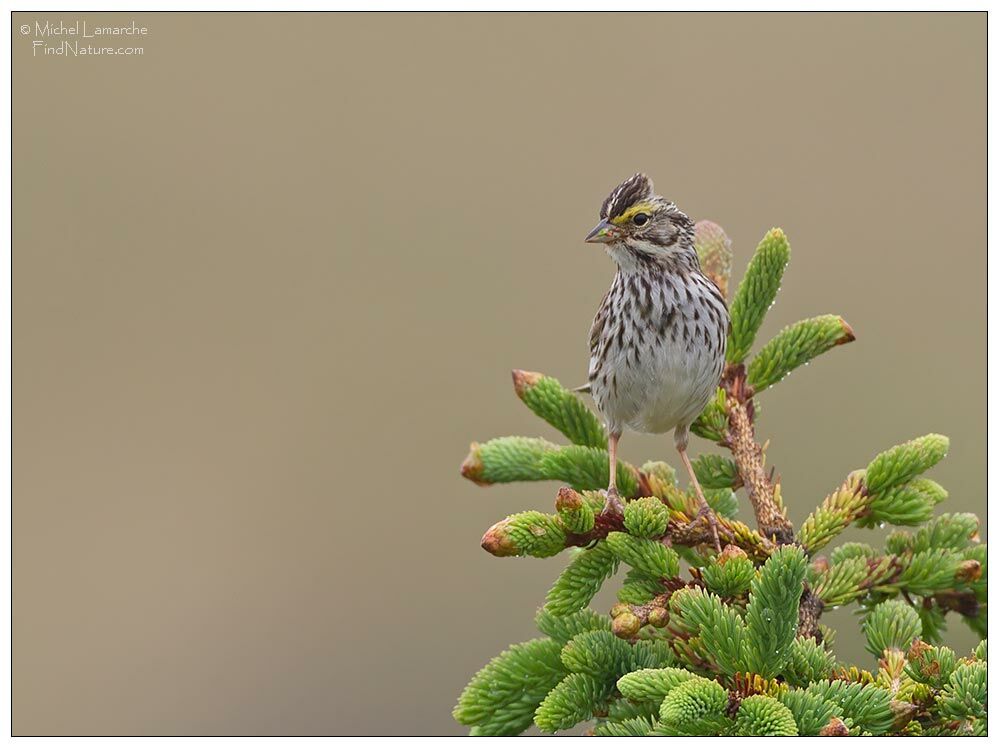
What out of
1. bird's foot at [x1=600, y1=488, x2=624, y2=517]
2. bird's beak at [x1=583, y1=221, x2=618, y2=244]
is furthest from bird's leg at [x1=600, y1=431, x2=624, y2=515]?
bird's beak at [x1=583, y1=221, x2=618, y2=244]

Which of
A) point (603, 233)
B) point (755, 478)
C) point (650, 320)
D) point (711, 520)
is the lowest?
point (711, 520)

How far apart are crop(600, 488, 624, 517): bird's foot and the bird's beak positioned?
96cm

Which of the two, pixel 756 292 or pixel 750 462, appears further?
pixel 756 292

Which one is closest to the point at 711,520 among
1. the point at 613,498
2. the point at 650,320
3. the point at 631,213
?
the point at 613,498

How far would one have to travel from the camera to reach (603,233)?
3.17 metres

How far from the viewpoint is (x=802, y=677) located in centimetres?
194

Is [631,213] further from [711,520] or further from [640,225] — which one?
[711,520]

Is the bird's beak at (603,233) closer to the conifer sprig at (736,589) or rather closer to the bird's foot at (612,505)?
the conifer sprig at (736,589)

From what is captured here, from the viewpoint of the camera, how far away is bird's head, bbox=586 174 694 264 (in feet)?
10.4

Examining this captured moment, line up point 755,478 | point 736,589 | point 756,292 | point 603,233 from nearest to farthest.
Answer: point 736,589, point 755,478, point 756,292, point 603,233

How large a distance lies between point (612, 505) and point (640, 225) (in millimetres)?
1206

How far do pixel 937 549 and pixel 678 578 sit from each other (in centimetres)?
67

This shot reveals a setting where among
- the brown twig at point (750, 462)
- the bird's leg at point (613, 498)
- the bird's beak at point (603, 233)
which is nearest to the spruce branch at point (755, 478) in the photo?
the brown twig at point (750, 462)
